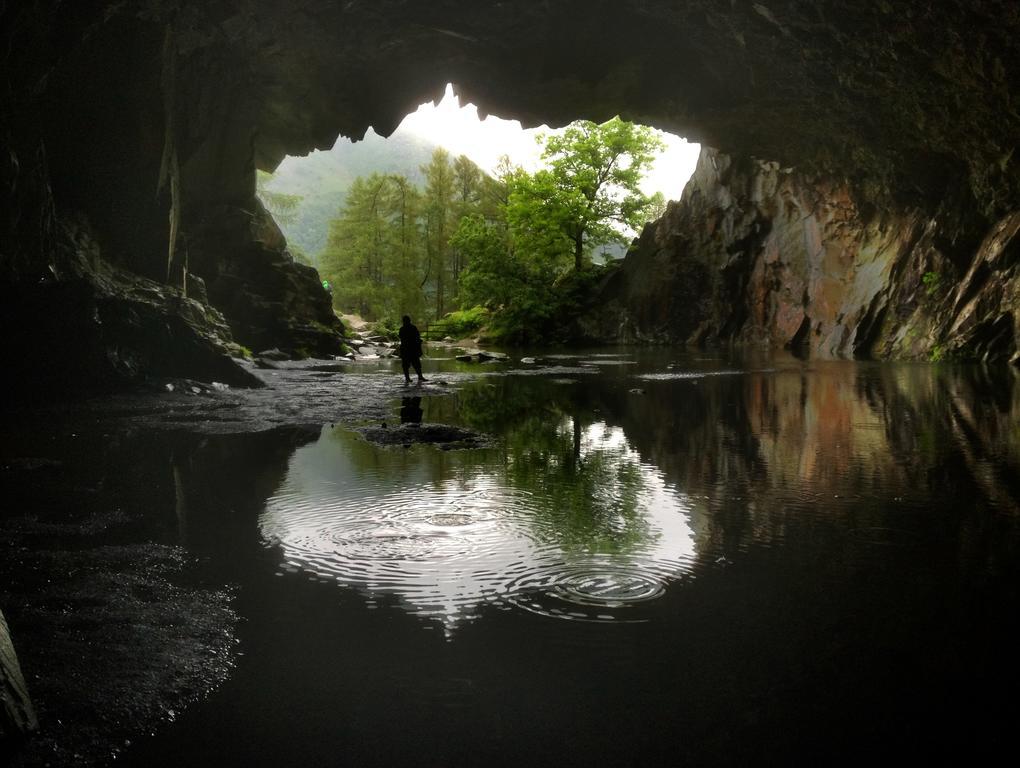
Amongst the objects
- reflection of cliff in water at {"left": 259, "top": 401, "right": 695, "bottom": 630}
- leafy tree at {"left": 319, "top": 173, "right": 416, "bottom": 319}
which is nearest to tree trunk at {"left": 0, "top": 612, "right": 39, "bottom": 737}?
reflection of cliff in water at {"left": 259, "top": 401, "right": 695, "bottom": 630}

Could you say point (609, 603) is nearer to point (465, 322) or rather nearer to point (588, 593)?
point (588, 593)

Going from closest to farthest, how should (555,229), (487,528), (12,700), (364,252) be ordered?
(12,700), (487,528), (555,229), (364,252)

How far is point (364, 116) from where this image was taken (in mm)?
24719

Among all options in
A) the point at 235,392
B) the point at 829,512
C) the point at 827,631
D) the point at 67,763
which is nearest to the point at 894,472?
the point at 829,512

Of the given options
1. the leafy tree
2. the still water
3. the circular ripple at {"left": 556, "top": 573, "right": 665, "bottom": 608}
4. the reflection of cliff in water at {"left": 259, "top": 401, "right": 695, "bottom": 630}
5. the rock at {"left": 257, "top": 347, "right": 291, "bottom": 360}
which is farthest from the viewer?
the leafy tree

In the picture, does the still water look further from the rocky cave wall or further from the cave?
the rocky cave wall

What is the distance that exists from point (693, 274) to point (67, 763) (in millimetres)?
43672

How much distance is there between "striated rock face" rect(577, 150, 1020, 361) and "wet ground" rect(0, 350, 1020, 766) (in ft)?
51.8

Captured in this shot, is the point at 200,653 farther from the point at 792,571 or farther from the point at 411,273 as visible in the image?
the point at 411,273

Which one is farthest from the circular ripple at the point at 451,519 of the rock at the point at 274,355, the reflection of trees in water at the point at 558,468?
the rock at the point at 274,355

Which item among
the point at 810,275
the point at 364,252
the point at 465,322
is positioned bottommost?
the point at 465,322

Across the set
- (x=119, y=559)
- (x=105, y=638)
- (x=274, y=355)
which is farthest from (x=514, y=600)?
(x=274, y=355)

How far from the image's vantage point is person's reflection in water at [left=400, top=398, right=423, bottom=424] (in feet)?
32.9

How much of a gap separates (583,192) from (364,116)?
2565cm
